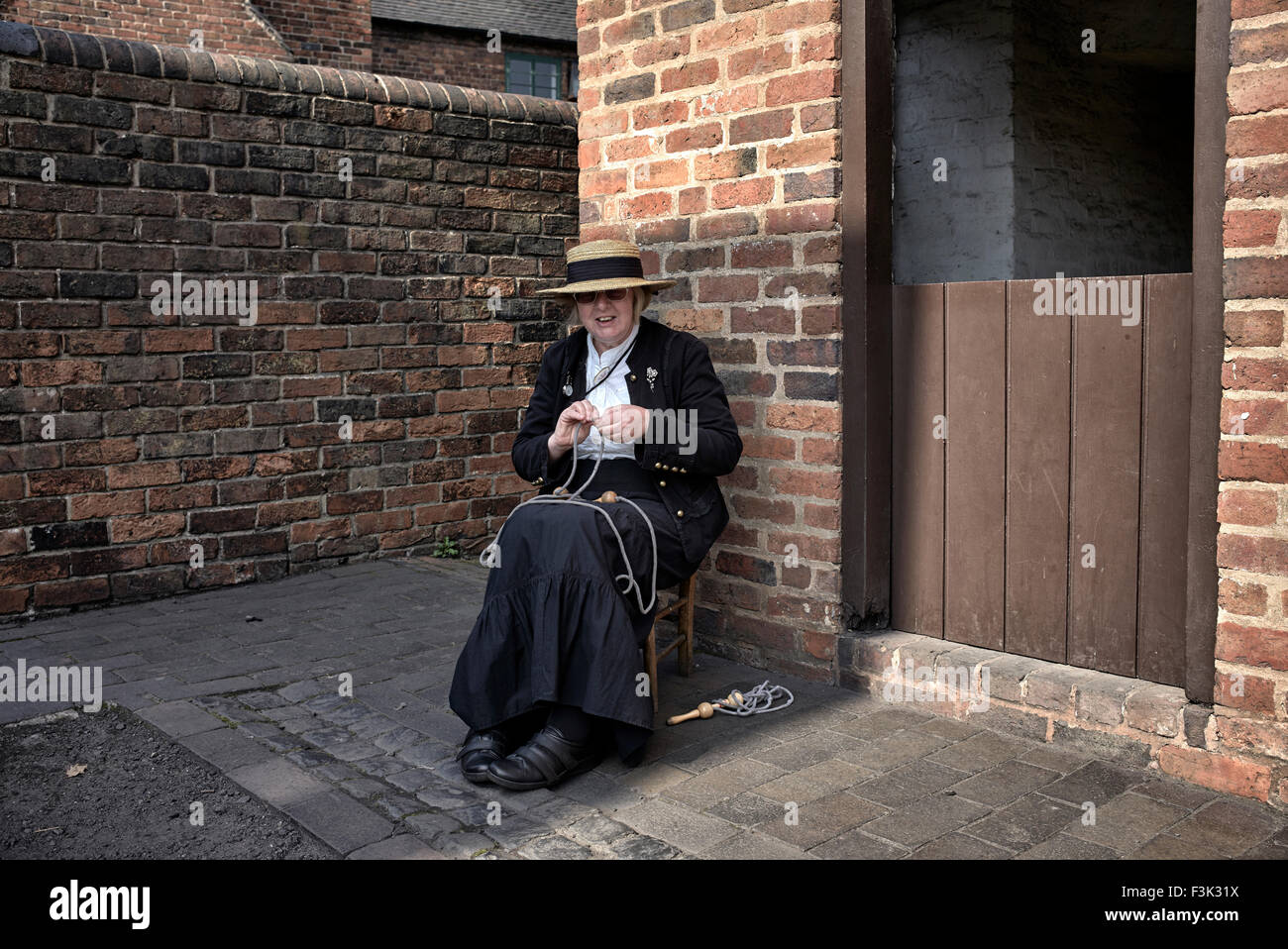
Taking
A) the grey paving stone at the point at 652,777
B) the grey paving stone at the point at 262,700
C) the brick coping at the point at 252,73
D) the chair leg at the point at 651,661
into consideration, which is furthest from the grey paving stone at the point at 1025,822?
the brick coping at the point at 252,73

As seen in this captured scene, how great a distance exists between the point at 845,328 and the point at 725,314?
0.53 metres

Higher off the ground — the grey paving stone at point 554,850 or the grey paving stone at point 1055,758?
the grey paving stone at point 1055,758

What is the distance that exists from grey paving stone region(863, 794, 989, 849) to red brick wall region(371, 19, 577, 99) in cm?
1635

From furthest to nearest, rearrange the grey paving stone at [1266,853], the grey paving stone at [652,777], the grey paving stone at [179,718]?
the grey paving stone at [179,718]
the grey paving stone at [652,777]
the grey paving stone at [1266,853]

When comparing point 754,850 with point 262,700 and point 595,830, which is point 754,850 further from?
point 262,700

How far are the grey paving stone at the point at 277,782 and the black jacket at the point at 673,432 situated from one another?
119 cm

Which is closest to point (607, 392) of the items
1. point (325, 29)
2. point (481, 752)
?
point (481, 752)

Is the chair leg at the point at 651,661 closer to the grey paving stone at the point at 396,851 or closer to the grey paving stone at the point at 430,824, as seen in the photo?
the grey paving stone at the point at 430,824

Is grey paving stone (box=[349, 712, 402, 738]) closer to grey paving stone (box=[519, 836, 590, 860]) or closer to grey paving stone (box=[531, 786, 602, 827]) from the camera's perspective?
grey paving stone (box=[531, 786, 602, 827])

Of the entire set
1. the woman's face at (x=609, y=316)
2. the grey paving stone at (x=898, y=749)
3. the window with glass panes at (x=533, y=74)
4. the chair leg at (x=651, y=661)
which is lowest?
the grey paving stone at (x=898, y=749)

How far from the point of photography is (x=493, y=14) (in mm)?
19234

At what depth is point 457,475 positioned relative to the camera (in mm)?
6590

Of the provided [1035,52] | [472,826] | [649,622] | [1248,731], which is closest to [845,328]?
[649,622]

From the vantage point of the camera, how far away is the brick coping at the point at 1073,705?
3.15 metres
